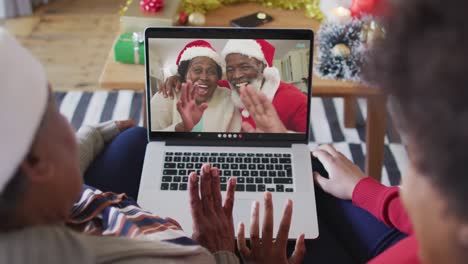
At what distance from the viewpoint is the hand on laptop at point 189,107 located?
122 cm

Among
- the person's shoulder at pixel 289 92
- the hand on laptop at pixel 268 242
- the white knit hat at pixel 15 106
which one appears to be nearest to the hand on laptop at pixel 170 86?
the person's shoulder at pixel 289 92

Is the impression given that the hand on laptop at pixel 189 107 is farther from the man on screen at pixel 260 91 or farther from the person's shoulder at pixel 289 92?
the person's shoulder at pixel 289 92

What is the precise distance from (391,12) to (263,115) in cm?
72

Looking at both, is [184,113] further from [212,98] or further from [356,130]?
[356,130]

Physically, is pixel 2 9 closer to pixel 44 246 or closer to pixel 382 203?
pixel 382 203

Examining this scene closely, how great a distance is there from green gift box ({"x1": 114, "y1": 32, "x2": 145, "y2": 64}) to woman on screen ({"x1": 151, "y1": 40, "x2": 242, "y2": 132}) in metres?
0.28

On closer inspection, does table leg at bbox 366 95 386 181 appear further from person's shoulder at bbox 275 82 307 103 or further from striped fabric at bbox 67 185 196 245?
→ striped fabric at bbox 67 185 196 245

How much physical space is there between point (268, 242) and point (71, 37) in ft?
7.00

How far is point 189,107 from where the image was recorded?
4.01ft

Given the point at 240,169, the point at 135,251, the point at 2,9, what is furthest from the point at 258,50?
the point at 2,9

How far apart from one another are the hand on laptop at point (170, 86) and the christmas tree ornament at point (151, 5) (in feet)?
1.32

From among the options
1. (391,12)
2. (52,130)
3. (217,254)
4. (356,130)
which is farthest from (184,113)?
(356,130)

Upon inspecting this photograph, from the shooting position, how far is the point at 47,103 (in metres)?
0.67

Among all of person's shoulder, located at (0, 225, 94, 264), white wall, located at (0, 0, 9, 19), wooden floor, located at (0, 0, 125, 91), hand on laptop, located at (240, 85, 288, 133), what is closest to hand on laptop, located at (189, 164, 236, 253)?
hand on laptop, located at (240, 85, 288, 133)
